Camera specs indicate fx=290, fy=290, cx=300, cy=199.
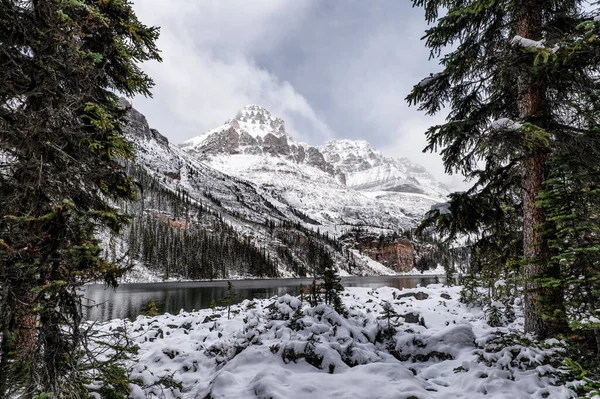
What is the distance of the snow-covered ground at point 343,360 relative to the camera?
5.95m

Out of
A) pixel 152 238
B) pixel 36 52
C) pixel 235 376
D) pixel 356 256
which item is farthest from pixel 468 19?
pixel 356 256

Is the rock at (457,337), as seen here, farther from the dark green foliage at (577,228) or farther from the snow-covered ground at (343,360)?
the dark green foliage at (577,228)

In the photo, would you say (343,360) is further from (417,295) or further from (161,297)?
(161,297)

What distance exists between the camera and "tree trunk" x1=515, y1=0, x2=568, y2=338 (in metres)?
7.42

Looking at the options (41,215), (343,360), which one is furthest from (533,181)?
(41,215)

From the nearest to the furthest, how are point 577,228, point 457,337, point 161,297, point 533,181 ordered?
1. point 577,228
2. point 533,181
3. point 457,337
4. point 161,297

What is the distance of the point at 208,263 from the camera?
120m

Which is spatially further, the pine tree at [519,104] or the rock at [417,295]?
the rock at [417,295]

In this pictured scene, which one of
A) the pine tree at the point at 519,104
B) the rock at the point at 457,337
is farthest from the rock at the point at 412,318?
the pine tree at the point at 519,104

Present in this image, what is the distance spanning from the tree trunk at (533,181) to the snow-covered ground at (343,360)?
709 millimetres

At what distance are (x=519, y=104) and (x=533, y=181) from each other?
2.46 m

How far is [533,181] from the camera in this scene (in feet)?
26.0

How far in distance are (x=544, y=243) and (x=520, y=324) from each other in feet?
16.3

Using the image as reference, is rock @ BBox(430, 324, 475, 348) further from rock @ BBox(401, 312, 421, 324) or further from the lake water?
the lake water
